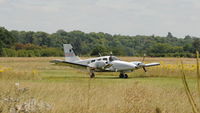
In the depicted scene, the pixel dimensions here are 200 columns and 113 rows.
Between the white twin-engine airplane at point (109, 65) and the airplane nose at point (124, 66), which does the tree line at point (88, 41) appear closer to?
the white twin-engine airplane at point (109, 65)

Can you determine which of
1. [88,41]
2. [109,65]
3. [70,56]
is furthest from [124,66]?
[88,41]

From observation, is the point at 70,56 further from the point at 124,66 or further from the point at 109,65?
the point at 124,66

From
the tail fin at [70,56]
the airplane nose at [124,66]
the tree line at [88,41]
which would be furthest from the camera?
the tree line at [88,41]

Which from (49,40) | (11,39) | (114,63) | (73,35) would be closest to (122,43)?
(73,35)

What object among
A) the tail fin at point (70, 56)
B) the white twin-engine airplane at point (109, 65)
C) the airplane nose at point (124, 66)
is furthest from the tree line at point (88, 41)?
the airplane nose at point (124, 66)

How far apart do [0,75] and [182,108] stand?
44.8 ft

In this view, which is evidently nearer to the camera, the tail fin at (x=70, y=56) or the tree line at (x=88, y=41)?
the tail fin at (x=70, y=56)

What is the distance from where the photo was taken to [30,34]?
141125 millimetres

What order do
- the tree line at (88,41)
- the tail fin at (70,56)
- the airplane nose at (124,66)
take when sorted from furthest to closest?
the tree line at (88,41), the tail fin at (70,56), the airplane nose at (124,66)

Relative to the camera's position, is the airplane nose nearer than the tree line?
Yes

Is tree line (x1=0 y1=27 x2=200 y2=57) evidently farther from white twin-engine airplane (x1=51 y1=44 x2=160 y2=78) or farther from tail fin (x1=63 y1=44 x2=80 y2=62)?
white twin-engine airplane (x1=51 y1=44 x2=160 y2=78)

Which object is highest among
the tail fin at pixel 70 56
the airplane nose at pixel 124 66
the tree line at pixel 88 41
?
the tree line at pixel 88 41

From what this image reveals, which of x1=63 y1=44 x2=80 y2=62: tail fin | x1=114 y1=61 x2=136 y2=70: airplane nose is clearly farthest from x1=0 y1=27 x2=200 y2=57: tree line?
x1=114 y1=61 x2=136 y2=70: airplane nose

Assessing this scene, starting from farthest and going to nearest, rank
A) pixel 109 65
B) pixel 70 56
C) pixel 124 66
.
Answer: pixel 70 56, pixel 109 65, pixel 124 66
